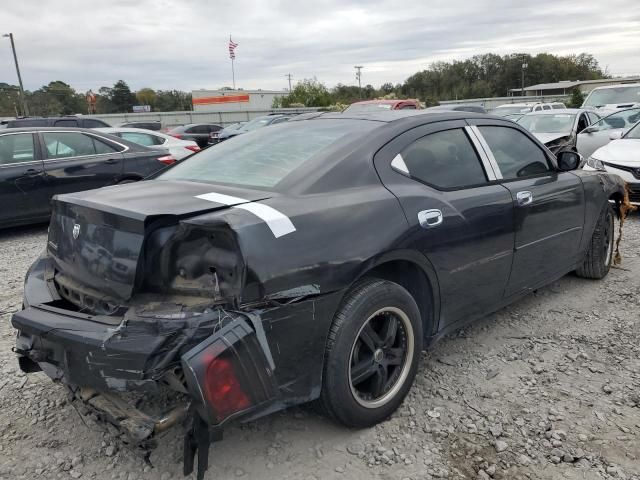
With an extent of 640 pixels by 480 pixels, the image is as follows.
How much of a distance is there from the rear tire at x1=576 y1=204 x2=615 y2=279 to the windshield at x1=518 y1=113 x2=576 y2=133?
7672mm

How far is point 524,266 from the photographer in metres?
3.62

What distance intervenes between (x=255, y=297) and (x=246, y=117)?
40055 mm

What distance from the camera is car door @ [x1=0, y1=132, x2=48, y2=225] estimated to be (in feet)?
22.5

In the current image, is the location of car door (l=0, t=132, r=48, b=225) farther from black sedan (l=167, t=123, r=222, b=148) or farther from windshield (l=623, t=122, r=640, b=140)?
black sedan (l=167, t=123, r=222, b=148)

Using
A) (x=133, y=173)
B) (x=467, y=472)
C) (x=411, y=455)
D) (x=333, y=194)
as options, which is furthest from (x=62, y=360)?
(x=133, y=173)

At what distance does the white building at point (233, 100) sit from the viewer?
181 ft

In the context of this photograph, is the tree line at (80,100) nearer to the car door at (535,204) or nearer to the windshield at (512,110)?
the windshield at (512,110)

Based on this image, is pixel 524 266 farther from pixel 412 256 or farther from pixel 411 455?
pixel 411 455

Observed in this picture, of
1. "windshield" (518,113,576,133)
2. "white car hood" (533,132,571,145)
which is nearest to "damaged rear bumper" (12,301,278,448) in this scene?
"white car hood" (533,132,571,145)

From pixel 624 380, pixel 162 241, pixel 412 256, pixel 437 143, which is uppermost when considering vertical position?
pixel 437 143

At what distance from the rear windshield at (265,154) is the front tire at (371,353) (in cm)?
75

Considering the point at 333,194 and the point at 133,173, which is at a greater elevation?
the point at 333,194

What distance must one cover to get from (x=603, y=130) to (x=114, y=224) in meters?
10.9

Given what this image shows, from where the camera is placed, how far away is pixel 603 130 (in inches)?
423
